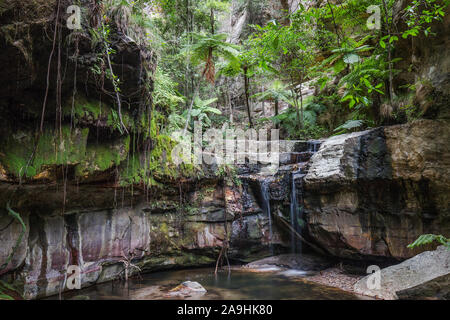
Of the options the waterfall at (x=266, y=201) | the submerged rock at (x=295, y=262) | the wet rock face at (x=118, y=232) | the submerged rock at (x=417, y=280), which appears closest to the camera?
the submerged rock at (x=417, y=280)

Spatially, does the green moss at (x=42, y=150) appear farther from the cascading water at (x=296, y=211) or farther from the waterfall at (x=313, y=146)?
the waterfall at (x=313, y=146)

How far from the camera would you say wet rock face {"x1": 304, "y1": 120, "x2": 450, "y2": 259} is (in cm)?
550

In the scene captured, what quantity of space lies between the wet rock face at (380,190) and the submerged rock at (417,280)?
113cm

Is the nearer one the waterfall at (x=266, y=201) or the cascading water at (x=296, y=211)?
the cascading water at (x=296, y=211)

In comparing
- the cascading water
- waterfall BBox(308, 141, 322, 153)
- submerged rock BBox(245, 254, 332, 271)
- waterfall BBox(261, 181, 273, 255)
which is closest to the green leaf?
waterfall BBox(308, 141, 322, 153)

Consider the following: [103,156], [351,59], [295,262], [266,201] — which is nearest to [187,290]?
[103,156]

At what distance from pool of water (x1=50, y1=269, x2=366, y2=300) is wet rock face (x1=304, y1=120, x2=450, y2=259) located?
163 centimetres

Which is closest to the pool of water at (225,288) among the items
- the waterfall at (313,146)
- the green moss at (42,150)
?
the green moss at (42,150)

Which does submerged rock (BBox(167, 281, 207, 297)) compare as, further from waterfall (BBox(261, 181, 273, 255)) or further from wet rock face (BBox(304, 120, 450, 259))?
wet rock face (BBox(304, 120, 450, 259))

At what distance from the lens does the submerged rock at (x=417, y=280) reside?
4050 mm

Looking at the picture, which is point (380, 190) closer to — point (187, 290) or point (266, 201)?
point (266, 201)

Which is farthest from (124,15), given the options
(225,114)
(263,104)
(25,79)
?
(263,104)

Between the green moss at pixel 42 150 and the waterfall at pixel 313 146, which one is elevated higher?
the waterfall at pixel 313 146

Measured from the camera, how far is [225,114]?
56.9ft
